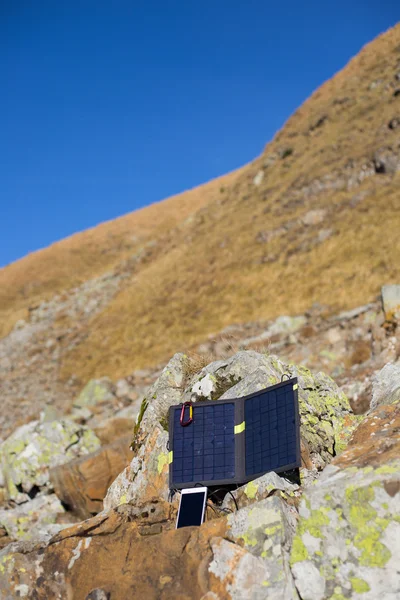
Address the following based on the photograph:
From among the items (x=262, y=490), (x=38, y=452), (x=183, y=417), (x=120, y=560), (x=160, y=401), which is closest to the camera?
(x=120, y=560)

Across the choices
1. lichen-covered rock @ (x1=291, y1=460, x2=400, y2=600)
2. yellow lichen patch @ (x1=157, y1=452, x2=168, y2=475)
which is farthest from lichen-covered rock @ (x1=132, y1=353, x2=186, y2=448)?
lichen-covered rock @ (x1=291, y1=460, x2=400, y2=600)

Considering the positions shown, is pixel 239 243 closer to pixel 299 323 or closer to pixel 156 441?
pixel 299 323

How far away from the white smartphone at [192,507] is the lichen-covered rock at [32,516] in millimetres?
7006

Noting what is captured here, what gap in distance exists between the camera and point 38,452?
1623cm

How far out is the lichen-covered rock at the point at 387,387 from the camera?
7.82 metres

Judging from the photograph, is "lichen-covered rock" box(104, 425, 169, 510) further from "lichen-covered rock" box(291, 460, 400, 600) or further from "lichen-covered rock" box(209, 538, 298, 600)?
"lichen-covered rock" box(291, 460, 400, 600)

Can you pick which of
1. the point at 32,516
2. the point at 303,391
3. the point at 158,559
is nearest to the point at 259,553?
the point at 158,559

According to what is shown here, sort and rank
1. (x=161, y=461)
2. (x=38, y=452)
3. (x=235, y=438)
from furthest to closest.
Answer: (x=38, y=452), (x=161, y=461), (x=235, y=438)

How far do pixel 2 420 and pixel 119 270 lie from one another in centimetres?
2969

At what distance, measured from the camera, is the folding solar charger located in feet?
22.8

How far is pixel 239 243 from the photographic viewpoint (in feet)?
150

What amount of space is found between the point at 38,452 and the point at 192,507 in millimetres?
10878

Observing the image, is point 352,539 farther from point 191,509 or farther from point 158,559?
point 158,559

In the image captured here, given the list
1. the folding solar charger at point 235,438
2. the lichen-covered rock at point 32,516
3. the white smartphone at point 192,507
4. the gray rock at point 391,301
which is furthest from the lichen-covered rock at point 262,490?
the gray rock at point 391,301
